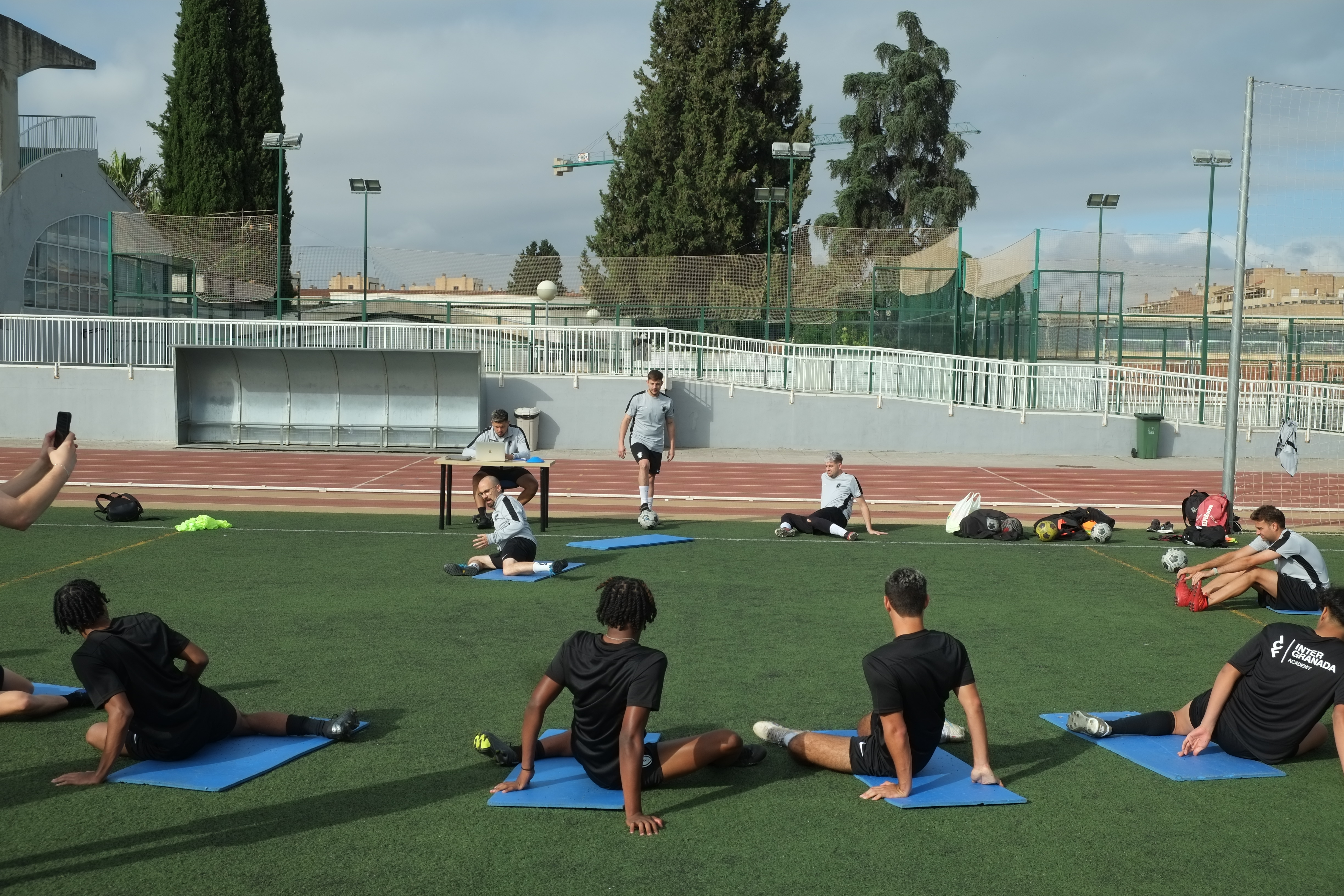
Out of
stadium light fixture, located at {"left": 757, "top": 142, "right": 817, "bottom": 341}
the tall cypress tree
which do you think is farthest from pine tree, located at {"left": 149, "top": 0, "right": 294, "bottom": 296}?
stadium light fixture, located at {"left": 757, "top": 142, "right": 817, "bottom": 341}

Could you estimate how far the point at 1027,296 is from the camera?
28.3 meters

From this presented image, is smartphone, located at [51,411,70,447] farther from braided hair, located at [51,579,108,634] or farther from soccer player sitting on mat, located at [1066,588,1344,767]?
soccer player sitting on mat, located at [1066,588,1344,767]

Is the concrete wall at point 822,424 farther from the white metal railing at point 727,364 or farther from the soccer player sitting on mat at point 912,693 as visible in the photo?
the soccer player sitting on mat at point 912,693

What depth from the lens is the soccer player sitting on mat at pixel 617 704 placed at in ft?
15.5

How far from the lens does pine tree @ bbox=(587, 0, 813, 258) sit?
42688 mm

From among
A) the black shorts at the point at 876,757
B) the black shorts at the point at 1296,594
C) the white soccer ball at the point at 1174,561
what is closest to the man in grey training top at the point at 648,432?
the white soccer ball at the point at 1174,561

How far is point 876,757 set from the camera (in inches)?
209

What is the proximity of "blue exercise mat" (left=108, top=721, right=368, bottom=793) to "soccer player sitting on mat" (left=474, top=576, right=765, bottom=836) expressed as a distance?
3.63 ft

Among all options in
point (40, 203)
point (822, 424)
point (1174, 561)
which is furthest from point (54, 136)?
point (1174, 561)

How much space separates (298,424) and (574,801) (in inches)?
801

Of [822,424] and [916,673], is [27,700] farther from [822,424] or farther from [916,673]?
[822,424]

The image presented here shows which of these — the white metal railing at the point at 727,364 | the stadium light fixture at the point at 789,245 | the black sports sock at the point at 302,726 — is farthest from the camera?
the stadium light fixture at the point at 789,245

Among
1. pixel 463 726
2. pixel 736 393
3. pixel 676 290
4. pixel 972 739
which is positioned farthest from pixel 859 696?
pixel 676 290

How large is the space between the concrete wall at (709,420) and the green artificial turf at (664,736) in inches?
500
